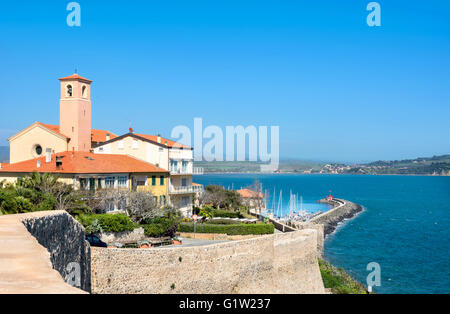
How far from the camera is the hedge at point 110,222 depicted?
92.9ft

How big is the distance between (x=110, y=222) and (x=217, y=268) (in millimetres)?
8485

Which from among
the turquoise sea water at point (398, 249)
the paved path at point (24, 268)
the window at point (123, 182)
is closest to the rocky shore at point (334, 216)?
the turquoise sea water at point (398, 249)

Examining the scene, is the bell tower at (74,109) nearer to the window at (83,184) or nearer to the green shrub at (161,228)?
the window at (83,184)

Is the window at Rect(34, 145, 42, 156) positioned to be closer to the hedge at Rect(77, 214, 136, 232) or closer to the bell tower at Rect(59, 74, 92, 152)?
the bell tower at Rect(59, 74, 92, 152)

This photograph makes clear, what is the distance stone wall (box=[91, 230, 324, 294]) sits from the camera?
20.5 metres

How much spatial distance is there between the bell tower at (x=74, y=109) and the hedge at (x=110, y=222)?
13.0 m

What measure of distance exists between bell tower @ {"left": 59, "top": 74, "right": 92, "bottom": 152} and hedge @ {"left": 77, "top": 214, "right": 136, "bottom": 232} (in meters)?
13.0

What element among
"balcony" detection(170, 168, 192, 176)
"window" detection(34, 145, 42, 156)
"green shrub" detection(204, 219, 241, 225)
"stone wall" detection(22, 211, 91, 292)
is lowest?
"green shrub" detection(204, 219, 241, 225)

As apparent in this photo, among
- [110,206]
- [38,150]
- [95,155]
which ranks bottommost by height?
[110,206]

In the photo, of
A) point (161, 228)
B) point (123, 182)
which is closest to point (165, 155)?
point (123, 182)

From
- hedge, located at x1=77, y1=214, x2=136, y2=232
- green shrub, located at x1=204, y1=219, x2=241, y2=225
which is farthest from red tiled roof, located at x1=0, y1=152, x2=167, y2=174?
green shrub, located at x1=204, y1=219, x2=241, y2=225

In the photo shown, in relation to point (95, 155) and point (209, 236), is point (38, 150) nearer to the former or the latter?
point (95, 155)

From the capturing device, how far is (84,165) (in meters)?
35.4

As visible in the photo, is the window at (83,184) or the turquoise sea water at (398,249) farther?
the turquoise sea water at (398,249)
